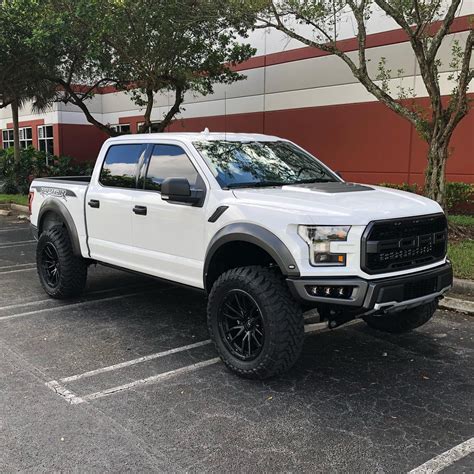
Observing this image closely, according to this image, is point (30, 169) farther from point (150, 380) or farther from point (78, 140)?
point (150, 380)

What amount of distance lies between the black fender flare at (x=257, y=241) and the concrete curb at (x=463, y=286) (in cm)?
356

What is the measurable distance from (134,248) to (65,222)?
148cm

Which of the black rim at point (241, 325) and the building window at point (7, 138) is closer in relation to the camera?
the black rim at point (241, 325)

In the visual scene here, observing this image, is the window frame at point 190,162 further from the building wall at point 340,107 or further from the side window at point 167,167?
the building wall at point 340,107

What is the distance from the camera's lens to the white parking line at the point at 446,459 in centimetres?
306

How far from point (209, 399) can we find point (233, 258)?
1.27m

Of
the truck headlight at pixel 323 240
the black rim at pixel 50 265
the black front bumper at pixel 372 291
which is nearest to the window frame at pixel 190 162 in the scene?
the truck headlight at pixel 323 240

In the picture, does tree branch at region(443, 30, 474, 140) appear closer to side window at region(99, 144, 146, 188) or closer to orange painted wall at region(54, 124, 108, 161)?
side window at region(99, 144, 146, 188)

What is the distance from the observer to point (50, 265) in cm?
678

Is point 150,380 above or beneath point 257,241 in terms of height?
beneath

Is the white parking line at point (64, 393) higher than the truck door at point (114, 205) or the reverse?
the reverse

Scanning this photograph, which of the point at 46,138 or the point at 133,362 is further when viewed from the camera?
the point at 46,138

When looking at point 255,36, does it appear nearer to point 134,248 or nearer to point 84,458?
point 134,248

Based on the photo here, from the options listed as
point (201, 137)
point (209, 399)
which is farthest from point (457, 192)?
point (209, 399)
